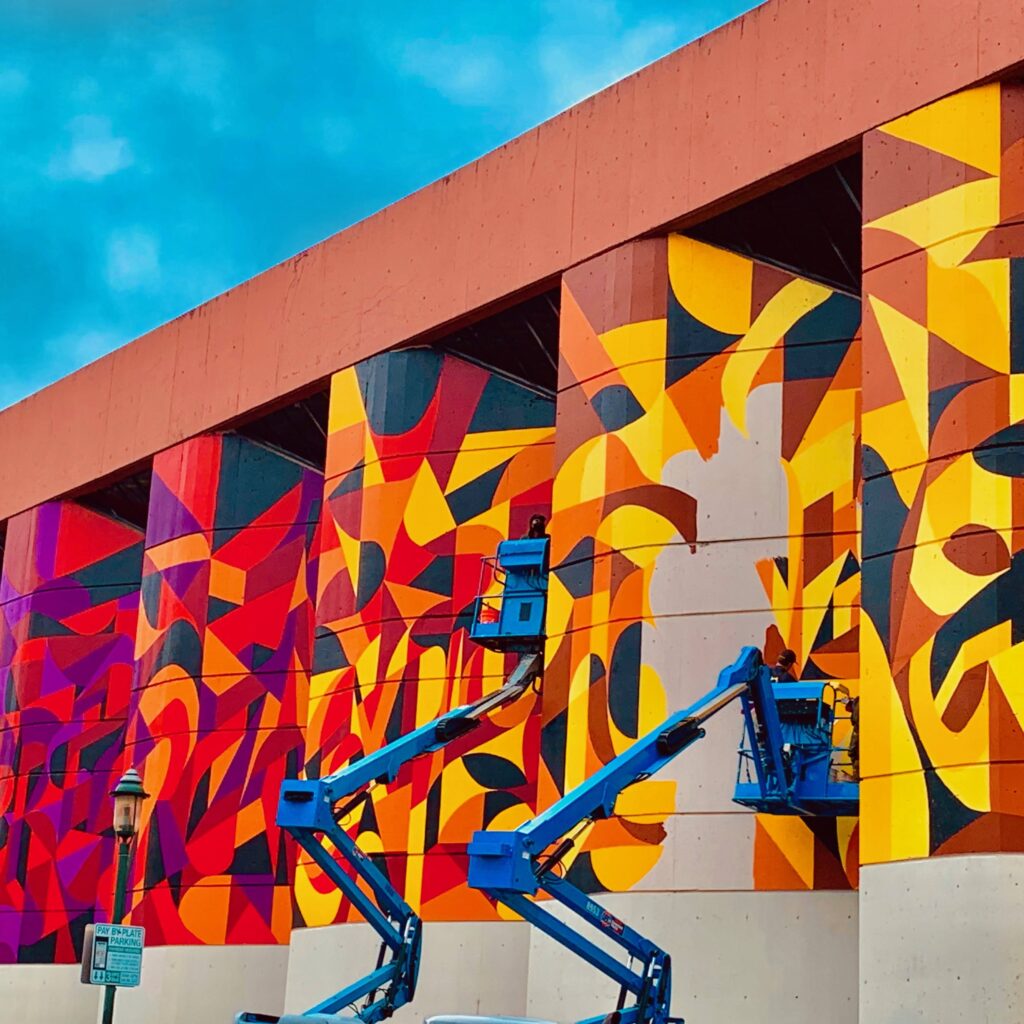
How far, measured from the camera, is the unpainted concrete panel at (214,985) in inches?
1540

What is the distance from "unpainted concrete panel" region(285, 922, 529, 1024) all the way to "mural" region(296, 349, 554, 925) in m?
0.40

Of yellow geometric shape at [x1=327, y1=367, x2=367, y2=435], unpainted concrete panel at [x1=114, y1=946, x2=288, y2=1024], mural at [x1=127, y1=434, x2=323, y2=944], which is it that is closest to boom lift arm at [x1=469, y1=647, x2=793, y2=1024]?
yellow geometric shape at [x1=327, y1=367, x2=367, y2=435]

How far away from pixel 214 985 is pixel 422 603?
8821 millimetres

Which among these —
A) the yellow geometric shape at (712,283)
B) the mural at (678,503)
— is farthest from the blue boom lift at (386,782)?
the yellow geometric shape at (712,283)

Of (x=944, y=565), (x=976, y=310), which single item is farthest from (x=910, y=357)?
(x=944, y=565)

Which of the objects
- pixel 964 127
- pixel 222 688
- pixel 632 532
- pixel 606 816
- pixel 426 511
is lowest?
pixel 606 816

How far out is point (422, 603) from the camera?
119 ft

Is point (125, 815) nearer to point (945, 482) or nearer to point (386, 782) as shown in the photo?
point (386, 782)

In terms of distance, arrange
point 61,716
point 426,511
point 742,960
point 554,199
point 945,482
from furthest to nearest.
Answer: point 61,716 → point 426,511 → point 554,199 → point 742,960 → point 945,482

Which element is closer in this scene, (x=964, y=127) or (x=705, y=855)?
(x=964, y=127)

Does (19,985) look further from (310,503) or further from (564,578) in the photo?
(564,578)

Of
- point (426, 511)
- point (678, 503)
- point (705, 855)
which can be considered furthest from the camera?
point (426, 511)

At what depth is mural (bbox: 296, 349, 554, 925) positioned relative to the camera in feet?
114

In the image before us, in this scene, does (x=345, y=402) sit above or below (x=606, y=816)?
above
